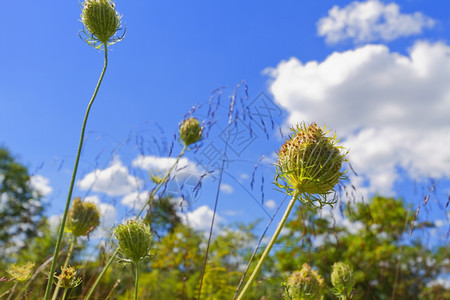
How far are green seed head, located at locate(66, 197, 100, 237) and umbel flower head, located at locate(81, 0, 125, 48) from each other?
1.52m

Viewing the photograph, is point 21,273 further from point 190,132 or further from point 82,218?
point 190,132

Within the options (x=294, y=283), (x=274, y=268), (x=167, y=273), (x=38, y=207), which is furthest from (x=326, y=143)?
(x=38, y=207)

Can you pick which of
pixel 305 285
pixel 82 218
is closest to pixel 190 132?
pixel 82 218

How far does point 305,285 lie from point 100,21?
6.44 ft

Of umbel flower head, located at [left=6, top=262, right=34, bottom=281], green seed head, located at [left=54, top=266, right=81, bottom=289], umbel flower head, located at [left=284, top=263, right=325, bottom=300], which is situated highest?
umbel flower head, located at [left=284, top=263, right=325, bottom=300]

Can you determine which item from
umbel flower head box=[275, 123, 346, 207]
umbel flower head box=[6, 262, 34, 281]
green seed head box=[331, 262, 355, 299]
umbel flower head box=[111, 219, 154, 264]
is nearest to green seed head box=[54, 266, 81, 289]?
umbel flower head box=[111, 219, 154, 264]

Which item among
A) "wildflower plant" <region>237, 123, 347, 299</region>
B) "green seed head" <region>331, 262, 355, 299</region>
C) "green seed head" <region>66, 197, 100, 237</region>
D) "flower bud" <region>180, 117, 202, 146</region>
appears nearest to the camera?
"wildflower plant" <region>237, 123, 347, 299</region>

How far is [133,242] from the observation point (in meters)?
1.76

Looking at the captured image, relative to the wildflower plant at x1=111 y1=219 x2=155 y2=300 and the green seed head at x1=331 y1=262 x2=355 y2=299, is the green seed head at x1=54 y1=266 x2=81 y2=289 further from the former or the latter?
the green seed head at x1=331 y1=262 x2=355 y2=299

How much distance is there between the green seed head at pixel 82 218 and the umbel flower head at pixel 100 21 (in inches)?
59.7

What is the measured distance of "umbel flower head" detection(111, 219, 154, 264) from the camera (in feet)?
5.79

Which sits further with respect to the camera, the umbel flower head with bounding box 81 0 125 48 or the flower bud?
the flower bud

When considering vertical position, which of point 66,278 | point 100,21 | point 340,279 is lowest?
point 66,278

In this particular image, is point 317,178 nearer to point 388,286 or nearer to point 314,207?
point 314,207
